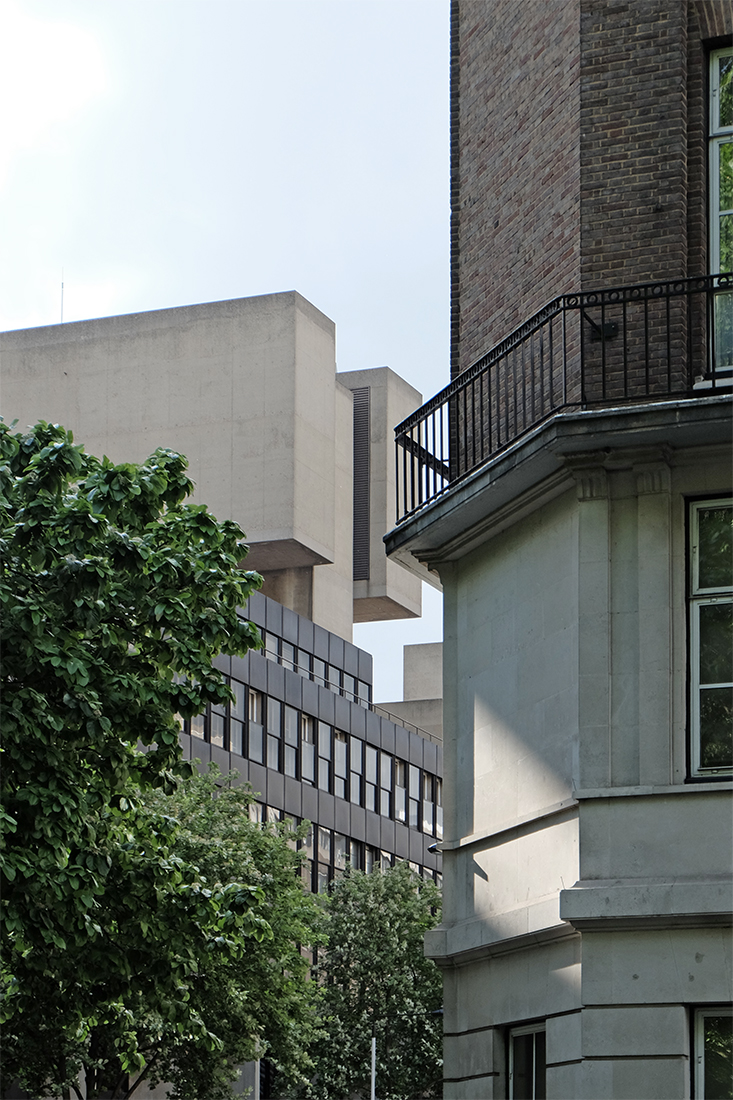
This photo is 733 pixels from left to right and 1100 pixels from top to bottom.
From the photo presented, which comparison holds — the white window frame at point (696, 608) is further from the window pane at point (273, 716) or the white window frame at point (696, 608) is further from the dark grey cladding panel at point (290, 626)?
the dark grey cladding panel at point (290, 626)

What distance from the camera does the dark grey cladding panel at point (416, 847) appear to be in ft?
245

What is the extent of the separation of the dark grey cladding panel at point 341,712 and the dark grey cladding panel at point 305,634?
104 inches

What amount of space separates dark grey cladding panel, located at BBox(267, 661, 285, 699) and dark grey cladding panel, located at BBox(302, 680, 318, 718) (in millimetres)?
2008

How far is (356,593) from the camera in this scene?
87.6 meters

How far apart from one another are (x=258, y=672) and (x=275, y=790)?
4.52 meters

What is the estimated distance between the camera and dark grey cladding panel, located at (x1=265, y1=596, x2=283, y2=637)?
70.6 meters

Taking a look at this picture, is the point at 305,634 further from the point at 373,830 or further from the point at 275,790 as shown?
the point at 275,790

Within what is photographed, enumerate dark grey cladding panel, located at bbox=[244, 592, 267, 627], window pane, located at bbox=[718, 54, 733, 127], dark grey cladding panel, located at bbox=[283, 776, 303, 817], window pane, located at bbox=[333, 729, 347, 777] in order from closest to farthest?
window pane, located at bbox=[718, 54, 733, 127] < dark grey cladding panel, located at bbox=[283, 776, 303, 817] < dark grey cladding panel, located at bbox=[244, 592, 267, 627] < window pane, located at bbox=[333, 729, 347, 777]

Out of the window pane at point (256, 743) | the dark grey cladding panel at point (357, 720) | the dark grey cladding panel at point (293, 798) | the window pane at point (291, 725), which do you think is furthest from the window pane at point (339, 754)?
the window pane at point (256, 743)

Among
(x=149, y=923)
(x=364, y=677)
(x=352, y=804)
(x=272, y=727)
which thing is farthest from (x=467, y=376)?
(x=364, y=677)

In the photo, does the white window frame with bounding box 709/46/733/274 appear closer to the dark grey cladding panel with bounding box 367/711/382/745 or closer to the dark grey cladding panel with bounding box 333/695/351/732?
the dark grey cladding panel with bounding box 333/695/351/732

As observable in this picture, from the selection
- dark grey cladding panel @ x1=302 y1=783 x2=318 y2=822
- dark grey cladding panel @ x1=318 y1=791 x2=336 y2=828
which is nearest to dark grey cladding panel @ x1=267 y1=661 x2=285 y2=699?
dark grey cladding panel @ x1=302 y1=783 x2=318 y2=822

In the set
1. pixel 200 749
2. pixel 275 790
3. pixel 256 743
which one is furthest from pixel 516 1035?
pixel 275 790

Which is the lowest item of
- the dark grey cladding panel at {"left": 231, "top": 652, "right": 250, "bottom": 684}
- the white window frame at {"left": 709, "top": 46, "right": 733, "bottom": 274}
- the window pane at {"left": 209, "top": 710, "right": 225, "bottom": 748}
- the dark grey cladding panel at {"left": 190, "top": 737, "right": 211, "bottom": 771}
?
the white window frame at {"left": 709, "top": 46, "right": 733, "bottom": 274}
